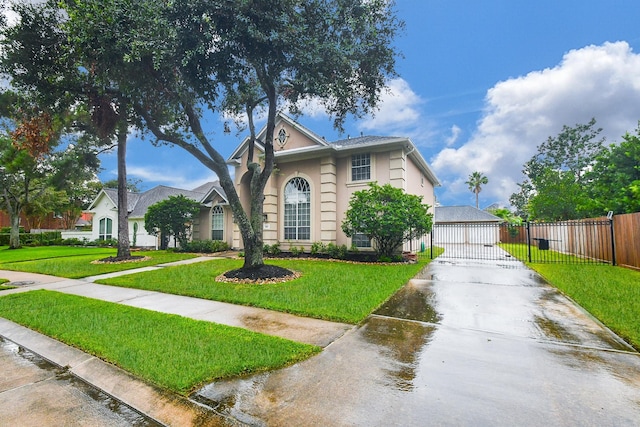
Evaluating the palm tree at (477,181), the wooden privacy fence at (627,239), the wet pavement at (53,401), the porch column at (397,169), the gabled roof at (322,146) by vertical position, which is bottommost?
the wet pavement at (53,401)

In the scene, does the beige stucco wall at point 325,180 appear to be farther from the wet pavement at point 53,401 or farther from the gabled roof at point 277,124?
the wet pavement at point 53,401

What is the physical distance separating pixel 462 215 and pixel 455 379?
34618 millimetres

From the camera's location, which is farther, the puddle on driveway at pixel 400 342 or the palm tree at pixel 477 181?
the palm tree at pixel 477 181

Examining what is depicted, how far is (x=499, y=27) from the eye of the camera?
11.7 meters

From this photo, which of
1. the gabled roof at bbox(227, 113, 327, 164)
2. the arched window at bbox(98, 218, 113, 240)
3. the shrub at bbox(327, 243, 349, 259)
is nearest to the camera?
the shrub at bbox(327, 243, 349, 259)

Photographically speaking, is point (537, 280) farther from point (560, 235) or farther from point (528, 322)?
point (560, 235)

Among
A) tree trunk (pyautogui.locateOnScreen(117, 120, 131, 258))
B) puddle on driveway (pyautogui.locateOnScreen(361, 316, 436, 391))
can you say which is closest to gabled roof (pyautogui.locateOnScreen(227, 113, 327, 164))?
tree trunk (pyautogui.locateOnScreen(117, 120, 131, 258))

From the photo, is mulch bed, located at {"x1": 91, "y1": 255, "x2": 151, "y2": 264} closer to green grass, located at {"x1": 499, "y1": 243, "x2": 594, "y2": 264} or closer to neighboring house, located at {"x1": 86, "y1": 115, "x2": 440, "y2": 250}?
neighboring house, located at {"x1": 86, "y1": 115, "x2": 440, "y2": 250}

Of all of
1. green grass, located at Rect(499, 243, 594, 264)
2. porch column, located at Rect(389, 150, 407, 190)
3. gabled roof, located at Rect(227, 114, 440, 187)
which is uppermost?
gabled roof, located at Rect(227, 114, 440, 187)

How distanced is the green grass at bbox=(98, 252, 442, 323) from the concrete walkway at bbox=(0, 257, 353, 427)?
49 cm

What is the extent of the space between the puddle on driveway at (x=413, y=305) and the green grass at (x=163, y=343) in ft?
7.71

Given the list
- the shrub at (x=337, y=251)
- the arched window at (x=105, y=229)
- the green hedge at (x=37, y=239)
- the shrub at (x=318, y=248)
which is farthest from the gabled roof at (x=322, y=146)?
the green hedge at (x=37, y=239)

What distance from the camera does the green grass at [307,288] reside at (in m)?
6.20

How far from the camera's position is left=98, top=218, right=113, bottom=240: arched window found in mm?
27031
